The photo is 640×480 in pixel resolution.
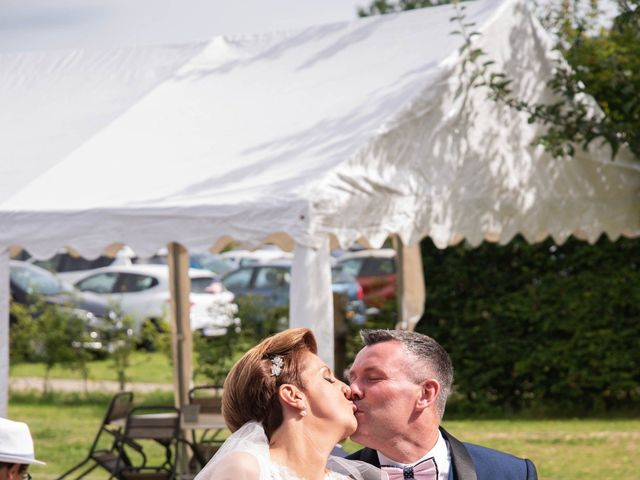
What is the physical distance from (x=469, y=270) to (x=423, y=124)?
4.80m

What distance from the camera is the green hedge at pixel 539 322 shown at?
12.1 m

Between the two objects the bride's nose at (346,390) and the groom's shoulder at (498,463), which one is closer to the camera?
the bride's nose at (346,390)

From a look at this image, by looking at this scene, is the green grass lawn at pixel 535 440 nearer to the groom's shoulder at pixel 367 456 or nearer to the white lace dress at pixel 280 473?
the groom's shoulder at pixel 367 456

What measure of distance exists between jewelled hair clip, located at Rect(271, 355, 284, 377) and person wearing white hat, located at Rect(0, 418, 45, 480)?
1.25 meters

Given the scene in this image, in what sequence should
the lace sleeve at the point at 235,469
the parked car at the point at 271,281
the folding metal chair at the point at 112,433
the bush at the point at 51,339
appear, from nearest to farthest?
the lace sleeve at the point at 235,469 < the folding metal chair at the point at 112,433 < the bush at the point at 51,339 < the parked car at the point at 271,281

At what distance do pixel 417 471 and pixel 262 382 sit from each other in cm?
70

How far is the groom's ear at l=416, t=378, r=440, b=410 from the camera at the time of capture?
10.9 feet

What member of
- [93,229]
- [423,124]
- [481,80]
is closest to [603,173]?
[481,80]

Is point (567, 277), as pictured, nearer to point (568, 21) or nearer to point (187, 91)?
point (568, 21)

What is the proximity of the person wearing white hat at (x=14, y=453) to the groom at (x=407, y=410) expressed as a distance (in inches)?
40.3

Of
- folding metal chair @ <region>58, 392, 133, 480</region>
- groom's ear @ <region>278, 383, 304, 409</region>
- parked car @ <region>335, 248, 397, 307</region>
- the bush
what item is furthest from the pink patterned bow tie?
parked car @ <region>335, 248, 397, 307</region>

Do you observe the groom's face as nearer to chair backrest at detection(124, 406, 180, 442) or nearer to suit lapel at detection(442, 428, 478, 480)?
suit lapel at detection(442, 428, 478, 480)

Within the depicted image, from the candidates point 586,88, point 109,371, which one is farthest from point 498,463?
point 109,371

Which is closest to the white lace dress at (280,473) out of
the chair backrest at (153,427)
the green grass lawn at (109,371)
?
the chair backrest at (153,427)
